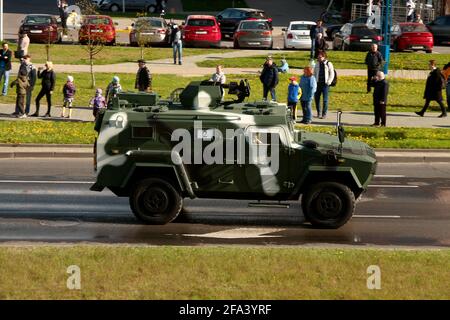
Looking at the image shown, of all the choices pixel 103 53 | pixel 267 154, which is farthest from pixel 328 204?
pixel 103 53

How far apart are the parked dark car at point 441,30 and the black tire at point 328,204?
36.0m

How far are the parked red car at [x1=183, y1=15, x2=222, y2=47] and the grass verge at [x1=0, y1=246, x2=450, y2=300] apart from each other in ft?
108

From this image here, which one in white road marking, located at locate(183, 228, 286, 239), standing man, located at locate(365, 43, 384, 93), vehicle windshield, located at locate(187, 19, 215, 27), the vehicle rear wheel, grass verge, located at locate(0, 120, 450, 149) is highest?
the vehicle rear wheel

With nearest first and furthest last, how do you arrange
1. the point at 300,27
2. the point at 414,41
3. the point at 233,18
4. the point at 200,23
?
1. the point at 414,41
2. the point at 200,23
3. the point at 300,27
4. the point at 233,18

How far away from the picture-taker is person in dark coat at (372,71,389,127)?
30734mm

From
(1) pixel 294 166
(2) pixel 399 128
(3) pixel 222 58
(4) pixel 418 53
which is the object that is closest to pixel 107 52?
(3) pixel 222 58

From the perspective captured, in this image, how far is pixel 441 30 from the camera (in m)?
53.7

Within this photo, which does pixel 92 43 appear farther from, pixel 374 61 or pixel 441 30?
pixel 441 30

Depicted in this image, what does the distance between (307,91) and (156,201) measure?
1301cm

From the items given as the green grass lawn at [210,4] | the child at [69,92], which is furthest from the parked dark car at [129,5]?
the child at [69,92]

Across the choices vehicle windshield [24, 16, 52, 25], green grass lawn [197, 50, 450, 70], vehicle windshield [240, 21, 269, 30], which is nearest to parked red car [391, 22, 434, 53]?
green grass lawn [197, 50, 450, 70]

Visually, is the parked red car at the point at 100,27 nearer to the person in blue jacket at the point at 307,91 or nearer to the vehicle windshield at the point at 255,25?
the vehicle windshield at the point at 255,25

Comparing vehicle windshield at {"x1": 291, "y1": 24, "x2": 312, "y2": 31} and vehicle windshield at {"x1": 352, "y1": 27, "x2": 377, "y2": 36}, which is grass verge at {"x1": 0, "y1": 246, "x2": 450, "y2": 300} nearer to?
vehicle windshield at {"x1": 352, "y1": 27, "x2": 377, "y2": 36}

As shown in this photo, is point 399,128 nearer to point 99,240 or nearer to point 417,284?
point 99,240
